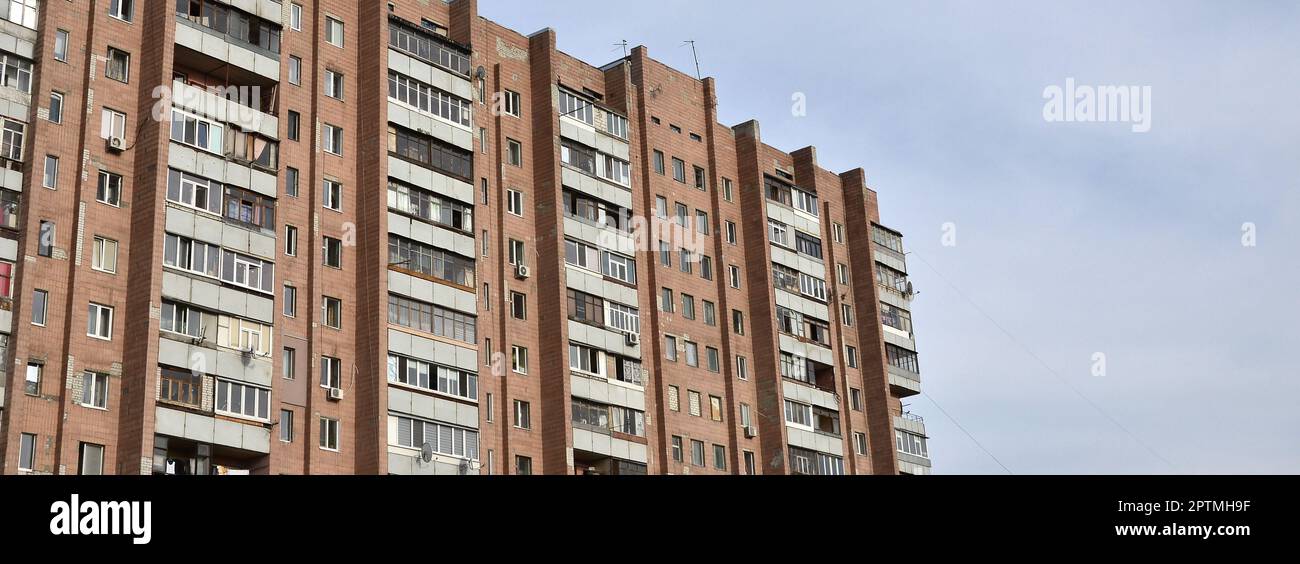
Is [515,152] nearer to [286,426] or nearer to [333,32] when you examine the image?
[333,32]

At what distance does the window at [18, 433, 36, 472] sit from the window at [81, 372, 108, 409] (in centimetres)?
212

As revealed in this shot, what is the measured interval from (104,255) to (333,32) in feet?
47.7

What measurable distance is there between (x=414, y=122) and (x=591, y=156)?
1076 cm

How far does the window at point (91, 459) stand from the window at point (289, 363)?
771 cm

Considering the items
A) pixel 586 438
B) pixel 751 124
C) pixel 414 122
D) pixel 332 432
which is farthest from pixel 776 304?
pixel 332 432

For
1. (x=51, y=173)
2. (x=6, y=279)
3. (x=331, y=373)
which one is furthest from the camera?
(x=331, y=373)

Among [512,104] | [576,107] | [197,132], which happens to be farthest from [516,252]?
[197,132]

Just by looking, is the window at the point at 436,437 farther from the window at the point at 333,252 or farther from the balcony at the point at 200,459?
the window at the point at 333,252

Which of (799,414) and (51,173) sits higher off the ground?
(51,173)

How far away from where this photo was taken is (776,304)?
78312mm

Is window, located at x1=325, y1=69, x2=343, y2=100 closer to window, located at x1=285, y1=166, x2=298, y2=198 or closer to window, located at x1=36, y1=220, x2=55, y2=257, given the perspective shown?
window, located at x1=285, y1=166, x2=298, y2=198

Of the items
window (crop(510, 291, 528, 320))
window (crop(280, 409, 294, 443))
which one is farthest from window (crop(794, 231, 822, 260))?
window (crop(280, 409, 294, 443))

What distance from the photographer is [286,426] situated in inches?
2173

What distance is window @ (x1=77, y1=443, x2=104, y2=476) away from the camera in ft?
161
